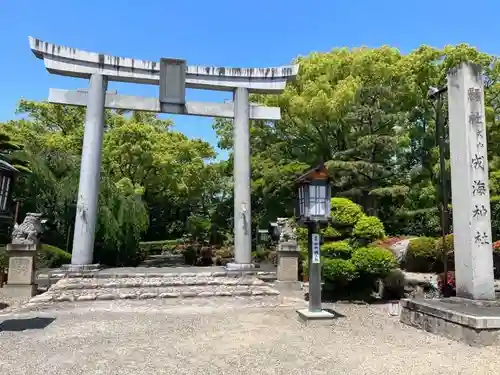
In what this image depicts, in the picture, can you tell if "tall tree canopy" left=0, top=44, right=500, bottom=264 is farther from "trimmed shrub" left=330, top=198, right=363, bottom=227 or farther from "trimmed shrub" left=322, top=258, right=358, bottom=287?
"trimmed shrub" left=322, top=258, right=358, bottom=287

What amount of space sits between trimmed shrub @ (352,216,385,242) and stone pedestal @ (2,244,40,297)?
7387 millimetres

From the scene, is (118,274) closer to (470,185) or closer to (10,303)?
(10,303)

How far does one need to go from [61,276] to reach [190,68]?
6690 mm

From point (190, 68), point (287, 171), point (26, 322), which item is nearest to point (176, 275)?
point (26, 322)

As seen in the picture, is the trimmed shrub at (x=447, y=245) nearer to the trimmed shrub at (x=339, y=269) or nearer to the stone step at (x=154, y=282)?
the trimmed shrub at (x=339, y=269)

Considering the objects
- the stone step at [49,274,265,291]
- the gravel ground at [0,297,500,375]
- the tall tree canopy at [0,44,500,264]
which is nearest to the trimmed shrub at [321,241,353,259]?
the gravel ground at [0,297,500,375]

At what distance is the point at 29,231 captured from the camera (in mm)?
9922

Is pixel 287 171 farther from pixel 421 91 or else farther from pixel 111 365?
pixel 111 365

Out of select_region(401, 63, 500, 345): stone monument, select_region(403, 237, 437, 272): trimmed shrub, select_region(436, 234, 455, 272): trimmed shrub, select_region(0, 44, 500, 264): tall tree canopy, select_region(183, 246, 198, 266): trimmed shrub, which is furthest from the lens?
select_region(183, 246, 198, 266): trimmed shrub

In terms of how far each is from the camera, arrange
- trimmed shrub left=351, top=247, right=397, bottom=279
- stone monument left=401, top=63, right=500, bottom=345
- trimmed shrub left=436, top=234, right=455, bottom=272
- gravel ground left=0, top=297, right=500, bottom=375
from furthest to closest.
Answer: trimmed shrub left=436, top=234, right=455, bottom=272 → trimmed shrub left=351, top=247, right=397, bottom=279 → stone monument left=401, top=63, right=500, bottom=345 → gravel ground left=0, top=297, right=500, bottom=375

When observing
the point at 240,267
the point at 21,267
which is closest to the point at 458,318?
the point at 240,267

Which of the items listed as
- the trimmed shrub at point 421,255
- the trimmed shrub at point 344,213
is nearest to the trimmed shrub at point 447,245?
the trimmed shrub at point 421,255

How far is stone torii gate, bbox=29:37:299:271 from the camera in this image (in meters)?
11.2

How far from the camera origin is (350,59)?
58.7 ft
